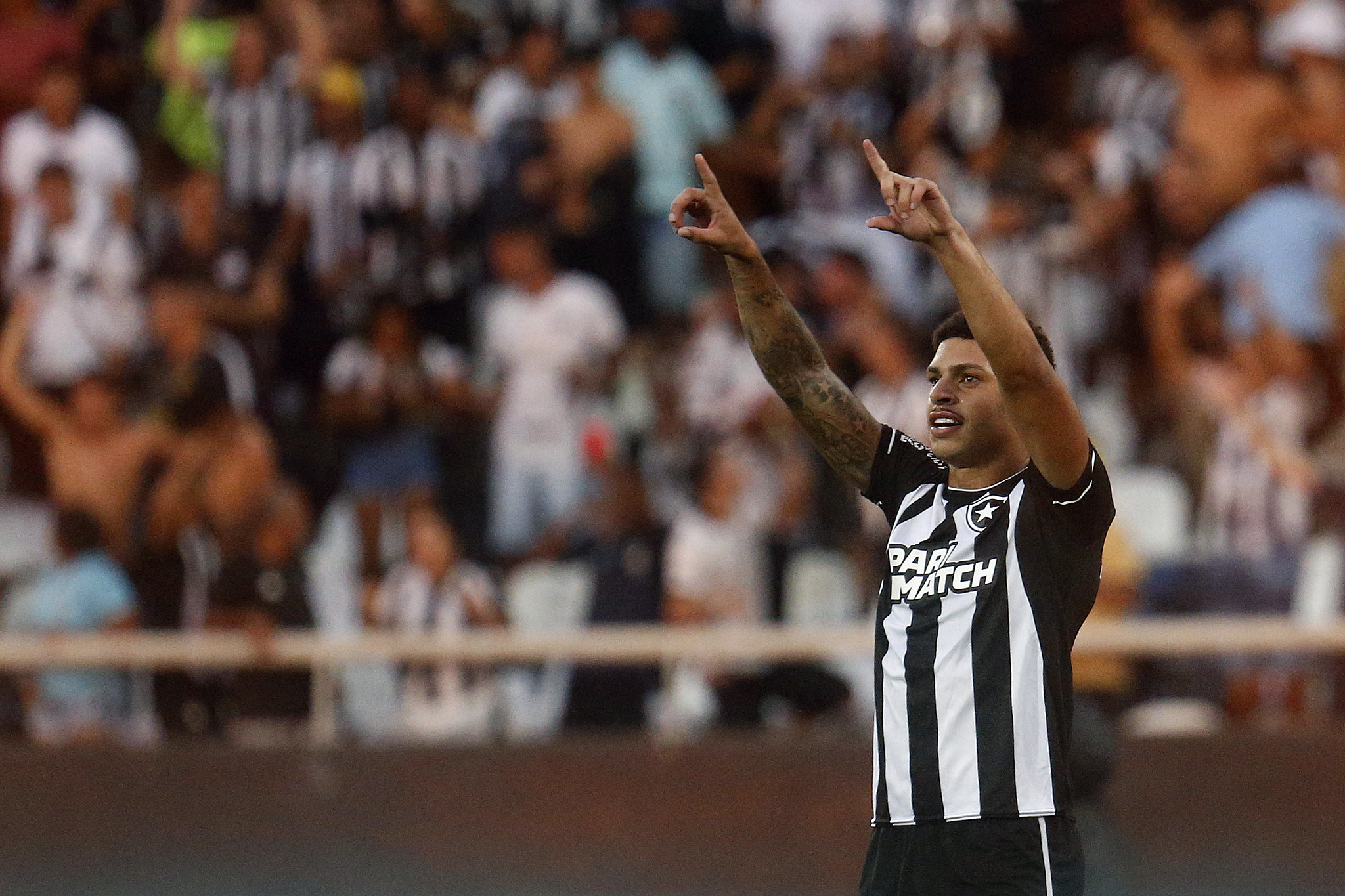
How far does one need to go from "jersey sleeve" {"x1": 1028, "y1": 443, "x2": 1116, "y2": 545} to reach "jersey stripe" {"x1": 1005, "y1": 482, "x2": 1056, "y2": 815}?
0.10 metres

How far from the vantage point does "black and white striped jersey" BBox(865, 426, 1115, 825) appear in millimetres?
4516

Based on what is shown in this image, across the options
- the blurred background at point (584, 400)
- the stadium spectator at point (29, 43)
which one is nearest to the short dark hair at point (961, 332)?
the blurred background at point (584, 400)

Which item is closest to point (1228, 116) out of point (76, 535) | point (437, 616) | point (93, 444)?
point (437, 616)

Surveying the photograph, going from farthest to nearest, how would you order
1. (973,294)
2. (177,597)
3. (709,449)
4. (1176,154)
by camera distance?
1. (1176,154)
2. (709,449)
3. (177,597)
4. (973,294)

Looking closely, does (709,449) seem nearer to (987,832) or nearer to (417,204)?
(417,204)

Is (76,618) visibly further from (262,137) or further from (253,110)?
(253,110)

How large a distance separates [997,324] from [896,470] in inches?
33.1

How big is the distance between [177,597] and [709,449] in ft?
9.17

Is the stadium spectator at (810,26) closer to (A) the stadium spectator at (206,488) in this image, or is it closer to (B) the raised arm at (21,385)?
(A) the stadium spectator at (206,488)

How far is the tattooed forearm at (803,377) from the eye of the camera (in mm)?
5086

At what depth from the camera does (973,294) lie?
4.25 metres

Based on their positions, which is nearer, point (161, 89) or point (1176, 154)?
point (1176, 154)

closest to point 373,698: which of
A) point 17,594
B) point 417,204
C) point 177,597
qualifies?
point 177,597

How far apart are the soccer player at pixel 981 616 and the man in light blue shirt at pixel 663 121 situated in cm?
729
